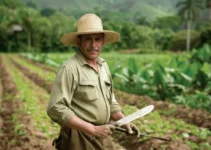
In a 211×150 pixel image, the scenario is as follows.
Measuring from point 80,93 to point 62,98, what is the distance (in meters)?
0.15

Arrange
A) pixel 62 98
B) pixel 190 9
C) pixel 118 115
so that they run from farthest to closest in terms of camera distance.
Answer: pixel 190 9 < pixel 118 115 < pixel 62 98

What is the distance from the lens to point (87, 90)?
199 cm

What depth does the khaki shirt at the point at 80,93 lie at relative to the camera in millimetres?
1876

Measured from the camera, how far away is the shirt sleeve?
1.86 metres

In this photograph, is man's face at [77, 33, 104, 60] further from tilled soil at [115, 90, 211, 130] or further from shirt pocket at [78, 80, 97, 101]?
tilled soil at [115, 90, 211, 130]

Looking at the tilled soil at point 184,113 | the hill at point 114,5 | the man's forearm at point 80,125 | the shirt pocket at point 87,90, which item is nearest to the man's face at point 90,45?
the shirt pocket at point 87,90

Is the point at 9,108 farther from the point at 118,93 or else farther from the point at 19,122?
the point at 118,93

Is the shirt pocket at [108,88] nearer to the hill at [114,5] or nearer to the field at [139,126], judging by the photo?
the field at [139,126]

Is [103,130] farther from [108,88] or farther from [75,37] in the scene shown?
[75,37]

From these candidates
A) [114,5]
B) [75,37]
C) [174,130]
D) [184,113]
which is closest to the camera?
[75,37]

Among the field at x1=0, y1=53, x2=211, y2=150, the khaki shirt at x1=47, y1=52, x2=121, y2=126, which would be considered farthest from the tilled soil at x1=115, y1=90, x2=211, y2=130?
the khaki shirt at x1=47, y1=52, x2=121, y2=126

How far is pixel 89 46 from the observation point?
6.66ft

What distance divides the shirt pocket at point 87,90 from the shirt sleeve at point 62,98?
0.18ft

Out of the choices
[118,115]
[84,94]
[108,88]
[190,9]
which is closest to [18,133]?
[118,115]
